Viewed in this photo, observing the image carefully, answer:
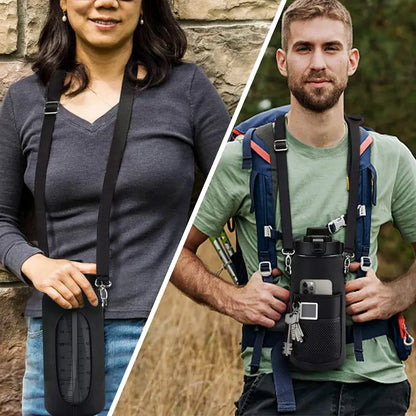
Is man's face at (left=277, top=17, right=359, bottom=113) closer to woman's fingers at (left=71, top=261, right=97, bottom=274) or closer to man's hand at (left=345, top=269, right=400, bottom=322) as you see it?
man's hand at (left=345, top=269, right=400, bottom=322)

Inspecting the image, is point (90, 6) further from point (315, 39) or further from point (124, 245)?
point (315, 39)

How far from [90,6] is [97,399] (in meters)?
0.60

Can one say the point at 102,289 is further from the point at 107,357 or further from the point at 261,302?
the point at 261,302

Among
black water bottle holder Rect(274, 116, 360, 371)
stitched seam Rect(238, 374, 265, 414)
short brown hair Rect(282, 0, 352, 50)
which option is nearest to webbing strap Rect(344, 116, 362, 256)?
black water bottle holder Rect(274, 116, 360, 371)

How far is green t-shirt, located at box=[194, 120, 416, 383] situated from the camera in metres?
1.04

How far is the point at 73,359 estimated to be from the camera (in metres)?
1.43

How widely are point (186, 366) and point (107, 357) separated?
1.34 ft

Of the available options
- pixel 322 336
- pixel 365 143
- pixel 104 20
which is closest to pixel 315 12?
pixel 365 143

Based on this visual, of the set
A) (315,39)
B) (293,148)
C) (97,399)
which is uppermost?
(315,39)

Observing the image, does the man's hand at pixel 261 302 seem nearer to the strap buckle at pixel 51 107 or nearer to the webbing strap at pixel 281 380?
the webbing strap at pixel 281 380

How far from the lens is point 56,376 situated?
56.7 inches

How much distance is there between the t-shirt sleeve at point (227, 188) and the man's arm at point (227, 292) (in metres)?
0.05

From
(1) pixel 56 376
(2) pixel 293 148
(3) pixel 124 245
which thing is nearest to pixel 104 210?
(3) pixel 124 245

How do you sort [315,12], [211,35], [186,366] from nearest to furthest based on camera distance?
[315,12]
[211,35]
[186,366]
